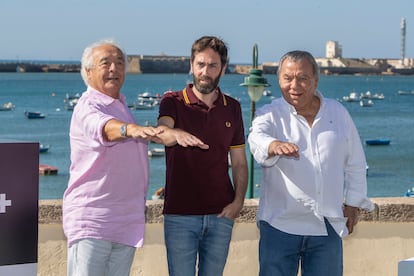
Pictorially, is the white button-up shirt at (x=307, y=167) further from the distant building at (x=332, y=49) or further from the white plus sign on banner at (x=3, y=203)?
the distant building at (x=332, y=49)

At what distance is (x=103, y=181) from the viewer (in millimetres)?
3445

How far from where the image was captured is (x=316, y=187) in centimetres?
372

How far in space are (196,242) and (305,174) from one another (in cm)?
59

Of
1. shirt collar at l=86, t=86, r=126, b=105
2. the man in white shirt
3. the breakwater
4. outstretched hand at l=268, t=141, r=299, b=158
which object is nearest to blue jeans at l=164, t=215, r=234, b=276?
the man in white shirt

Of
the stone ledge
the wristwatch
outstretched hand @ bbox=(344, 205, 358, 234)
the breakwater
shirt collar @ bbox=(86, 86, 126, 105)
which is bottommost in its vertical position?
the stone ledge

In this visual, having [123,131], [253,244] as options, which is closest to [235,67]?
[253,244]

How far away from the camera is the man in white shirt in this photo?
3.72 metres

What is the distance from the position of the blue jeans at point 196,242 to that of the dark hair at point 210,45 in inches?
29.3

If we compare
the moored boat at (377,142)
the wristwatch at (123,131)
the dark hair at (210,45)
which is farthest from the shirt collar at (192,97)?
the moored boat at (377,142)

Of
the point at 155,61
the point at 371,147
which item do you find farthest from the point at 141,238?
the point at 155,61

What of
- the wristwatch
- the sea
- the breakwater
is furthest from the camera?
the breakwater

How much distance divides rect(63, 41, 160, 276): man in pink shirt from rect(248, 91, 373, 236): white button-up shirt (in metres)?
0.58

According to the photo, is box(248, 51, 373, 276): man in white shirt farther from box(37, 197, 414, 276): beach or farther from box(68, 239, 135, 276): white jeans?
box(37, 197, 414, 276): beach

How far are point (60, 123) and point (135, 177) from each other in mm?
59700
